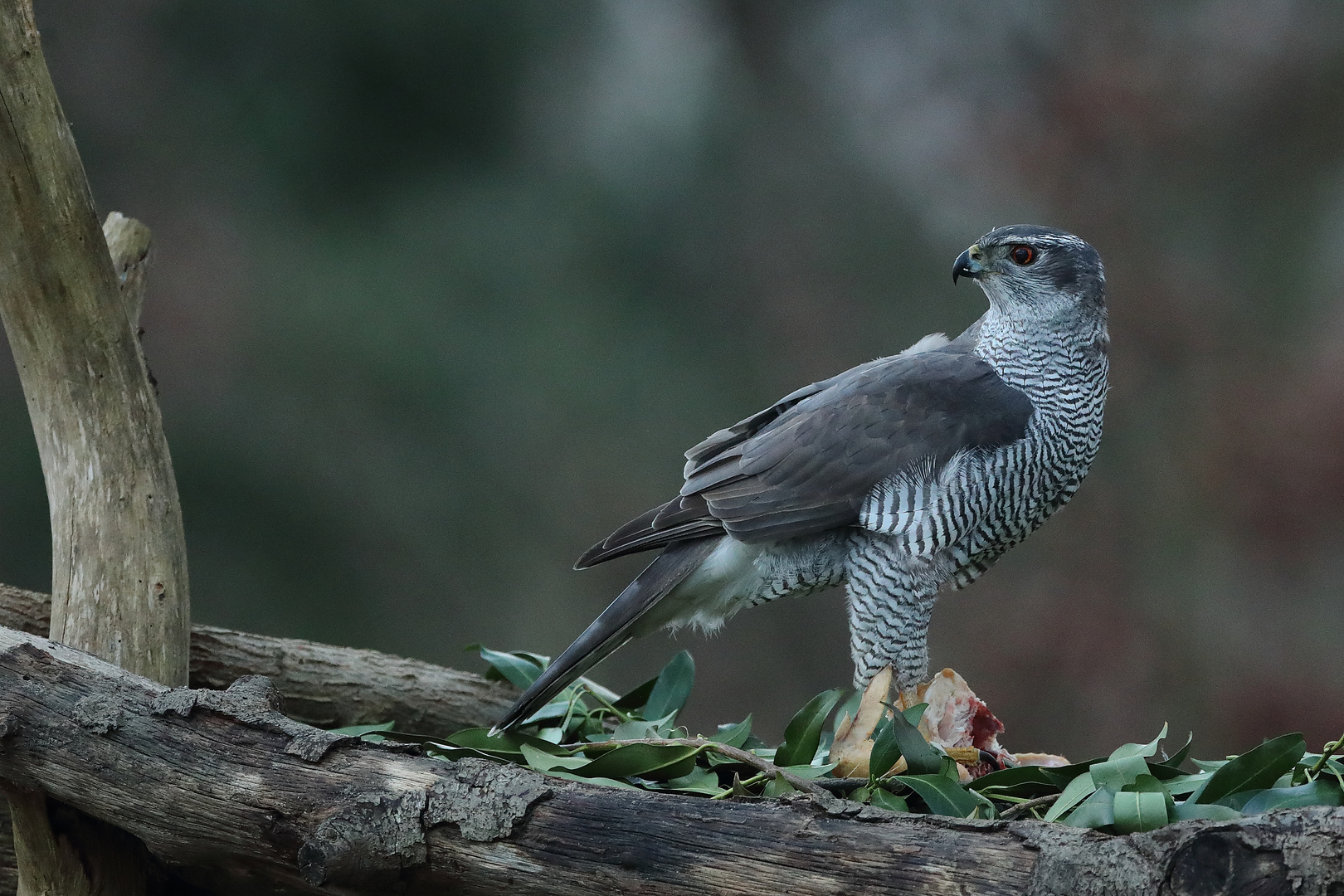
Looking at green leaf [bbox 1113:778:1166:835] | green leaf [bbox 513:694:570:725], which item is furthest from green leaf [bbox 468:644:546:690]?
green leaf [bbox 1113:778:1166:835]

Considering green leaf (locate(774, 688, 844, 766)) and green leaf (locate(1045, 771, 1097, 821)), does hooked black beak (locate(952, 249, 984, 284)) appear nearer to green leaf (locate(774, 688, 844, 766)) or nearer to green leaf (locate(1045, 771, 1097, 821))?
green leaf (locate(774, 688, 844, 766))

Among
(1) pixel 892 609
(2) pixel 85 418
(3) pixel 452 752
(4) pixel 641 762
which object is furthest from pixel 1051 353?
(2) pixel 85 418

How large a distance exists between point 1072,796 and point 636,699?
1.28m

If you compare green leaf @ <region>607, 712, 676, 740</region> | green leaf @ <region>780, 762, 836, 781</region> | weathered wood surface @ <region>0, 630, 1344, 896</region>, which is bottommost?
weathered wood surface @ <region>0, 630, 1344, 896</region>

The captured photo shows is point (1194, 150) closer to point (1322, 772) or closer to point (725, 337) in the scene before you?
point (725, 337)

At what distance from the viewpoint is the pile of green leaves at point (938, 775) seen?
6.00 ft

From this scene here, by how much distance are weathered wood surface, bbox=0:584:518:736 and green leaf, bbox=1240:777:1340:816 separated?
5.90 feet

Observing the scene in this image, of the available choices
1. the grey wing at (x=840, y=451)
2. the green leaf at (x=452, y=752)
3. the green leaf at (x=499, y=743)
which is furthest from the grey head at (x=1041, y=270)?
the green leaf at (x=452, y=752)

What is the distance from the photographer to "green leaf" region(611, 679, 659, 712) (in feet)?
9.66

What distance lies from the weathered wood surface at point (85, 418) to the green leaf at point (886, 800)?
1338 mm

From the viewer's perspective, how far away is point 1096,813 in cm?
179

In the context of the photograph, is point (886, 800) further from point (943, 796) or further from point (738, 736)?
point (738, 736)

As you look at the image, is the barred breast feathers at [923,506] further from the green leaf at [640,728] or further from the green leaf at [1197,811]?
the green leaf at [1197,811]

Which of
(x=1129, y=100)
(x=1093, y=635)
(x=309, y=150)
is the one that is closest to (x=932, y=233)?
(x=1129, y=100)
